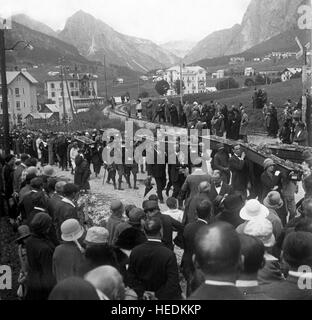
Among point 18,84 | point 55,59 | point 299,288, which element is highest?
point 55,59

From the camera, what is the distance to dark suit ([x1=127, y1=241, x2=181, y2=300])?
4.76m

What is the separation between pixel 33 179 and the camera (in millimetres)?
7992

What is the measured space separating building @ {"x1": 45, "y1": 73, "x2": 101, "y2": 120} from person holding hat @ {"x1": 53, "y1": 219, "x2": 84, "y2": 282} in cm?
6219

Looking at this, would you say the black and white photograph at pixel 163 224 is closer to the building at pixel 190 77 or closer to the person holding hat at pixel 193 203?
the person holding hat at pixel 193 203

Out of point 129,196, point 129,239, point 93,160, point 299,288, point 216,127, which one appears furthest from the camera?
point 216,127

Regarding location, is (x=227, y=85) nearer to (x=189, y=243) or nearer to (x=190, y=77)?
(x=190, y=77)

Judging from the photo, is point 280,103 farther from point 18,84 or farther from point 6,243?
point 18,84

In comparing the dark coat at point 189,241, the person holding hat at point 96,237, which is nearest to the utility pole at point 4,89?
the dark coat at point 189,241

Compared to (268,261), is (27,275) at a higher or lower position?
lower

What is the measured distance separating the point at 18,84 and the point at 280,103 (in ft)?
194

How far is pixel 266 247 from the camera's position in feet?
16.5

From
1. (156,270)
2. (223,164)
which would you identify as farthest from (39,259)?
(223,164)

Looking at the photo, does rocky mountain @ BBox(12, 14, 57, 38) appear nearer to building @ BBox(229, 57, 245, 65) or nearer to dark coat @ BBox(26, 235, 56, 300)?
dark coat @ BBox(26, 235, 56, 300)
